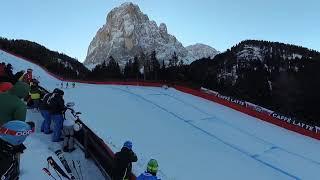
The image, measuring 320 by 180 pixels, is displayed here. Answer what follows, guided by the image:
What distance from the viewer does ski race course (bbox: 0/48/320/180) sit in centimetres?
1260

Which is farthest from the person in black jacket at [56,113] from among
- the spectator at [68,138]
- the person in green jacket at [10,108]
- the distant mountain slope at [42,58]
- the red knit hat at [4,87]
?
the distant mountain slope at [42,58]

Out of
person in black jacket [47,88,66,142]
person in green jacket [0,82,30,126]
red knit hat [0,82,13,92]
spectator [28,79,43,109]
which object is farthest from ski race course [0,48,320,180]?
person in green jacket [0,82,30,126]

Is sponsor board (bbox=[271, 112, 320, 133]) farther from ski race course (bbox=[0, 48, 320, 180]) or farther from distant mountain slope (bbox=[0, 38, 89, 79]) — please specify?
distant mountain slope (bbox=[0, 38, 89, 79])

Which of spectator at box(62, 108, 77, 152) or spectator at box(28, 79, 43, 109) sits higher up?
spectator at box(28, 79, 43, 109)

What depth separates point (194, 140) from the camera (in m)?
16.1

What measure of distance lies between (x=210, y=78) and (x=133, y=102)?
72865mm

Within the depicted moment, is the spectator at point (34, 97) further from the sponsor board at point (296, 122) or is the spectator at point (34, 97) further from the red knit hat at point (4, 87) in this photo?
the sponsor board at point (296, 122)

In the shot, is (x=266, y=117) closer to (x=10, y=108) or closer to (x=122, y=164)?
(x=122, y=164)

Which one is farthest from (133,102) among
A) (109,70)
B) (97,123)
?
Result: (109,70)

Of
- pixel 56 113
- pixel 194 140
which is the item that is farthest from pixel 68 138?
pixel 194 140

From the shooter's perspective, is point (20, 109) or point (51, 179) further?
point (51, 179)

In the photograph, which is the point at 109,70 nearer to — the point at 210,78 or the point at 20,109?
the point at 210,78

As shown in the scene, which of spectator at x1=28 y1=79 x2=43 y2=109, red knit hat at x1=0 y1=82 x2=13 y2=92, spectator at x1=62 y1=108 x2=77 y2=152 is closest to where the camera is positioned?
red knit hat at x1=0 y1=82 x2=13 y2=92

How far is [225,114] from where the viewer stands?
73.6 feet
